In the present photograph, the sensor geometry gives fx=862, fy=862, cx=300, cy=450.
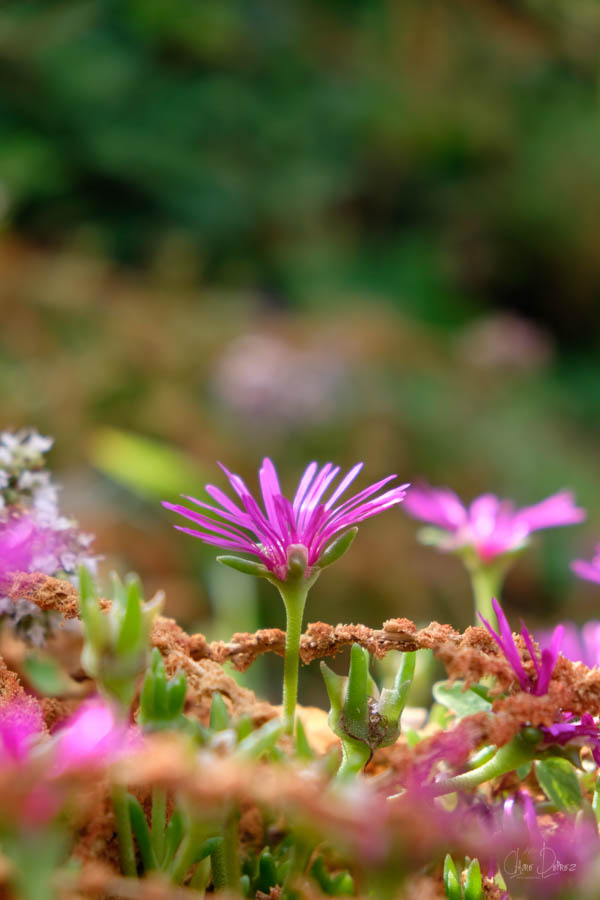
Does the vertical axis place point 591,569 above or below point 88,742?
above

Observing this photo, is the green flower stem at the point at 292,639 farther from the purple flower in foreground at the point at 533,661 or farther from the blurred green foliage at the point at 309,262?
the blurred green foliage at the point at 309,262

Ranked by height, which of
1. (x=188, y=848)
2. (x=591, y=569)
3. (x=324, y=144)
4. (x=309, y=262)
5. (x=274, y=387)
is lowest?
(x=188, y=848)

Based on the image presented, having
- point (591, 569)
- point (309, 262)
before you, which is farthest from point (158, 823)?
point (309, 262)

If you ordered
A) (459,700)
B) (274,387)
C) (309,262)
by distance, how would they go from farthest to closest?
(309,262) → (274,387) → (459,700)

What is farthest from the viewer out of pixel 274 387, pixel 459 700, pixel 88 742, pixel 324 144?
pixel 324 144

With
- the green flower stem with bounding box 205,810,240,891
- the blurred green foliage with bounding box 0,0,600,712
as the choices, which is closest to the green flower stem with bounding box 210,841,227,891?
the green flower stem with bounding box 205,810,240,891

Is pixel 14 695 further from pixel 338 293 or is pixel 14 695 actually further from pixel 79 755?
pixel 338 293

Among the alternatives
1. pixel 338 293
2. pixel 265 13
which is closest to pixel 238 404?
pixel 338 293

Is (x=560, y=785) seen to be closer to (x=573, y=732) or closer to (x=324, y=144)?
(x=573, y=732)
